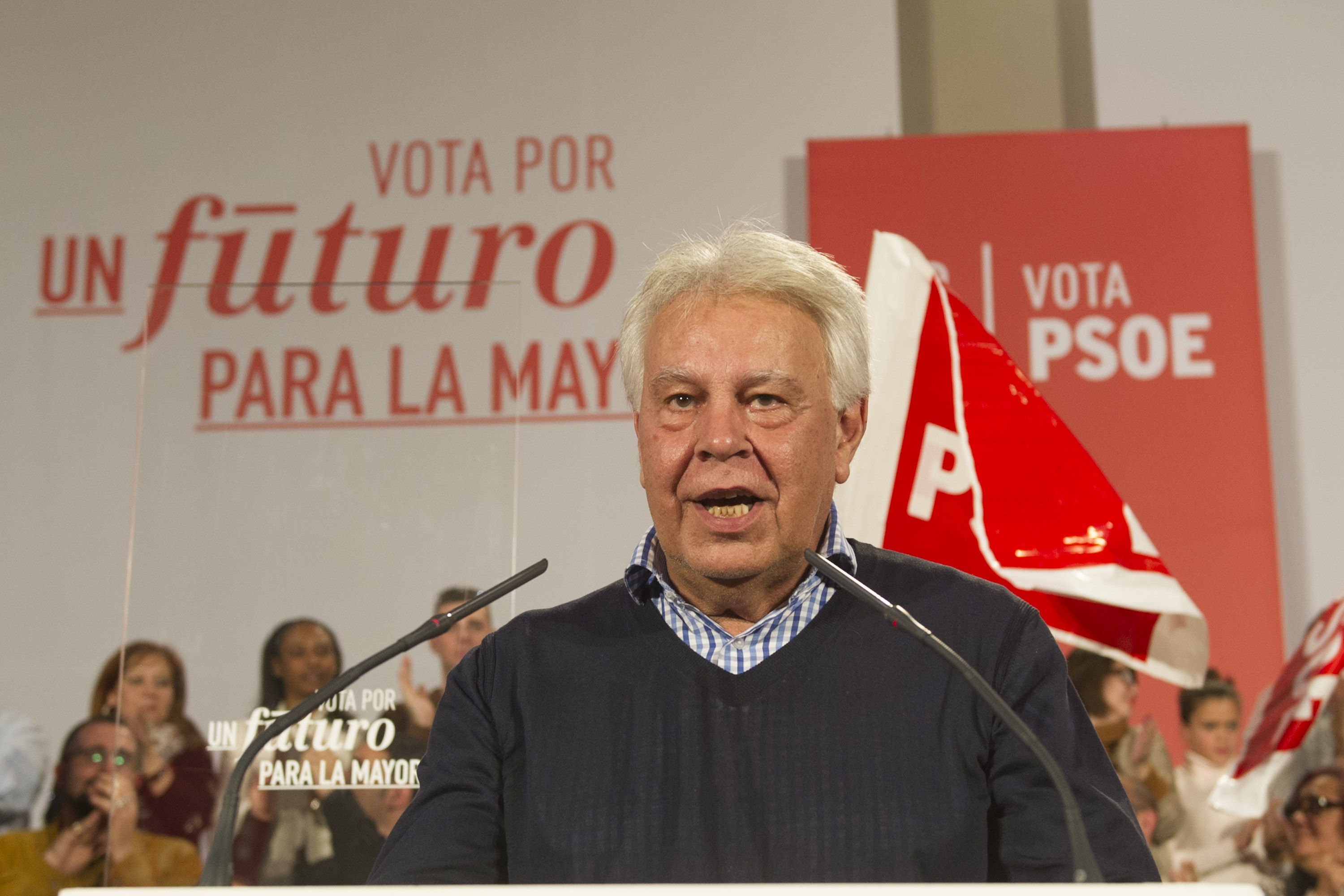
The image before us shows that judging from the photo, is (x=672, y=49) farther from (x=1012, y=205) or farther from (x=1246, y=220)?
(x=1246, y=220)

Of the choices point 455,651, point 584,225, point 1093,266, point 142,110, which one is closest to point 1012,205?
point 1093,266

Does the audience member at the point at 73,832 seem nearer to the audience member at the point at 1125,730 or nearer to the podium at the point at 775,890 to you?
the podium at the point at 775,890

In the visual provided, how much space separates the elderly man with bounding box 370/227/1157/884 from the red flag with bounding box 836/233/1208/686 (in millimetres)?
762

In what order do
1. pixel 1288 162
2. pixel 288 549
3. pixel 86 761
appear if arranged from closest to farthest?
pixel 288 549
pixel 86 761
pixel 1288 162

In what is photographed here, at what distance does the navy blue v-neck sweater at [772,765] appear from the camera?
128 cm

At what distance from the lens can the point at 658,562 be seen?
1.54 m

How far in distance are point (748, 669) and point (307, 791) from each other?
1198mm

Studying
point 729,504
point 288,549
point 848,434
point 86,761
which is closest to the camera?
point 729,504

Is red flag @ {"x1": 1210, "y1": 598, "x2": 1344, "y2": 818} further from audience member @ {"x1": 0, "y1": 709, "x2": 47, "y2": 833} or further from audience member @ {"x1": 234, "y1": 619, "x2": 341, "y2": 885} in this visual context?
audience member @ {"x1": 0, "y1": 709, "x2": 47, "y2": 833}

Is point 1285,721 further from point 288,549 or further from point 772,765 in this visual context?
point 288,549

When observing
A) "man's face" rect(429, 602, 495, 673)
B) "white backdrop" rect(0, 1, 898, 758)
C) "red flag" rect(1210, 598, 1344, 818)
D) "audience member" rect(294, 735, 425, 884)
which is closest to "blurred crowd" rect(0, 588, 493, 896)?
"audience member" rect(294, 735, 425, 884)

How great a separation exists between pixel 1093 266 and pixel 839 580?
8.46ft

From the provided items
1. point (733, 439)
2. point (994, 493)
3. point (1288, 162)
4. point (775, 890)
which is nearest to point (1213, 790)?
point (994, 493)

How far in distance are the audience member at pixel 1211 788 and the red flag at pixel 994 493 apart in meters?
0.97
